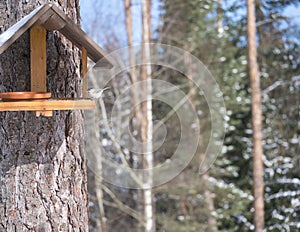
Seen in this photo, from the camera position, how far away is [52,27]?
1257 millimetres

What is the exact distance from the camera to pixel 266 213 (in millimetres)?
5156

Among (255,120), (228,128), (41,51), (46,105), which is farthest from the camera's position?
(228,128)

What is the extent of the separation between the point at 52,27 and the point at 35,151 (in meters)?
0.33

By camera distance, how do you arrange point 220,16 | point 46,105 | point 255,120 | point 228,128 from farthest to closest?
point 228,128 → point 220,16 → point 255,120 → point 46,105

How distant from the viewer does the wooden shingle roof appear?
1116 millimetres

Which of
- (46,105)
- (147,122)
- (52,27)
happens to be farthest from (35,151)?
(147,122)

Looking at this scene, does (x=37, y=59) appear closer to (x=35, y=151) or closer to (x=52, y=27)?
(x=52, y=27)

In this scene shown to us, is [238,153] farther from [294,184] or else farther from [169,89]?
[169,89]

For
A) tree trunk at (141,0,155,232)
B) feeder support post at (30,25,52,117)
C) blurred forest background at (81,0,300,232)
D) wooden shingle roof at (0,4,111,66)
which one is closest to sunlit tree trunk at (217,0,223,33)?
blurred forest background at (81,0,300,232)

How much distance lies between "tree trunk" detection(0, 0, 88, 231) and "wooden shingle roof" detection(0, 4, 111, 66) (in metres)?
0.06

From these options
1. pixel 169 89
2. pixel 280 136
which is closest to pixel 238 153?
pixel 280 136

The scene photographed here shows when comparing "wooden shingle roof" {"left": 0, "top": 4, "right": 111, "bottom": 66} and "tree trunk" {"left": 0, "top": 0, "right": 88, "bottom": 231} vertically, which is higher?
"wooden shingle roof" {"left": 0, "top": 4, "right": 111, "bottom": 66}

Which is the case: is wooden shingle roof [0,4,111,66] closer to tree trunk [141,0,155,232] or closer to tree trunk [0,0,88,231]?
tree trunk [0,0,88,231]

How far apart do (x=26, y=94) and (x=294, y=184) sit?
14.7 feet
